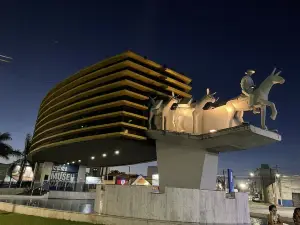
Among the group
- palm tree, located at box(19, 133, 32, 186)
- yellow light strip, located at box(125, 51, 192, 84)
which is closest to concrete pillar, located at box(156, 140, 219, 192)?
yellow light strip, located at box(125, 51, 192, 84)

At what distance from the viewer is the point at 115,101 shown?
2562cm

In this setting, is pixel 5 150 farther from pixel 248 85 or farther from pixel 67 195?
pixel 248 85

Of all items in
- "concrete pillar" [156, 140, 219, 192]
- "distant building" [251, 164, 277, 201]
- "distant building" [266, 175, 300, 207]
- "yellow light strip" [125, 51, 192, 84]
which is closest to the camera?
"concrete pillar" [156, 140, 219, 192]

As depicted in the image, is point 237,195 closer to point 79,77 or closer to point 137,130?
point 137,130

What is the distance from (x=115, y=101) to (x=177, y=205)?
14.6m

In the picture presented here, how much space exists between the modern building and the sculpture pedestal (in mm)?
6062

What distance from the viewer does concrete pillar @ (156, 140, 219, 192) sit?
16438mm

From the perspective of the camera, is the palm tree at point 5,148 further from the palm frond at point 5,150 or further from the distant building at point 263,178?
the distant building at point 263,178

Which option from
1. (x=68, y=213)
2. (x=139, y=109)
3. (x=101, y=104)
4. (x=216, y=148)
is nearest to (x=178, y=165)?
(x=216, y=148)

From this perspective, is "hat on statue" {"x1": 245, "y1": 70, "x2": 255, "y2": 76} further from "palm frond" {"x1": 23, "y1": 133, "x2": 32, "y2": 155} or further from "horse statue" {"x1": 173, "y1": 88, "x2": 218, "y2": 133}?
"palm frond" {"x1": 23, "y1": 133, "x2": 32, "y2": 155}

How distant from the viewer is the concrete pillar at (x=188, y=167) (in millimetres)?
16438

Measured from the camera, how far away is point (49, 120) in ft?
124

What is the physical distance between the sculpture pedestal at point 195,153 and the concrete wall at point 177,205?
7.20 ft

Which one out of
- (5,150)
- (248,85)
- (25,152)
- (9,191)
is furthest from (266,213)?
(25,152)
